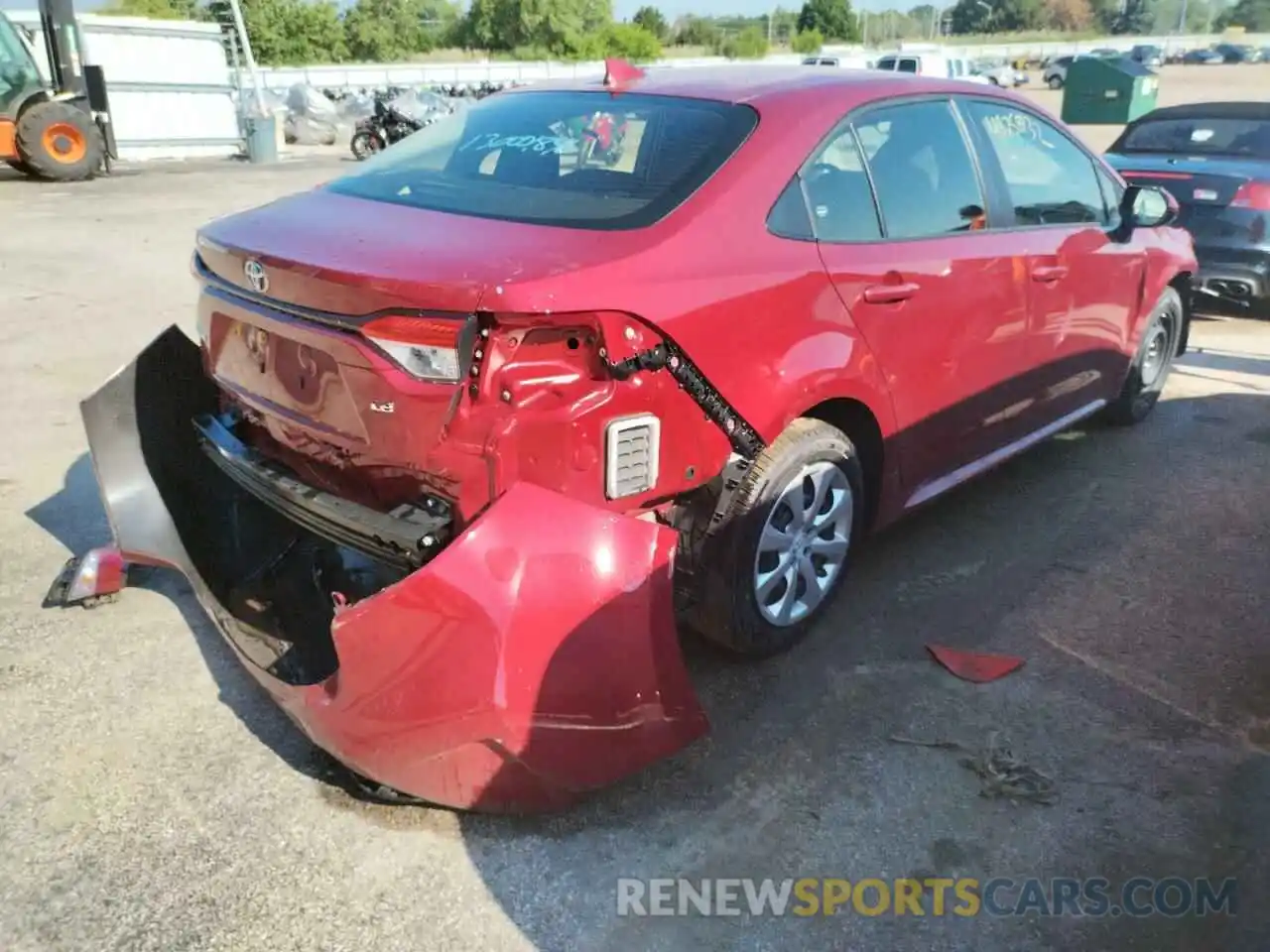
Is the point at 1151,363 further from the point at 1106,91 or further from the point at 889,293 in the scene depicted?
the point at 1106,91

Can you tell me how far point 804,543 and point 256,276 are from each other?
190 centimetres

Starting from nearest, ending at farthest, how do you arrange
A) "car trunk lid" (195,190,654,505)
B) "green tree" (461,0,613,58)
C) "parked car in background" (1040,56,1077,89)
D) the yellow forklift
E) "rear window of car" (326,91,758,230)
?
"car trunk lid" (195,190,654,505)
"rear window of car" (326,91,758,230)
the yellow forklift
"parked car in background" (1040,56,1077,89)
"green tree" (461,0,613,58)

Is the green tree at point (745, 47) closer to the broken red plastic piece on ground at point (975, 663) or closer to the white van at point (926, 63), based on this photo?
the white van at point (926, 63)

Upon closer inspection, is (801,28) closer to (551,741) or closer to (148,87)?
(148,87)

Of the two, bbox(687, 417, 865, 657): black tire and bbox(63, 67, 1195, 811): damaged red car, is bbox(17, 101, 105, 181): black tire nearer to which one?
bbox(63, 67, 1195, 811): damaged red car

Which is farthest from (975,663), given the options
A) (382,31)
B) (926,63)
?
(382,31)

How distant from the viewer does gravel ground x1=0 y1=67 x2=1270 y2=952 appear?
2510mm

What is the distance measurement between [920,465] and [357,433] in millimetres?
2148

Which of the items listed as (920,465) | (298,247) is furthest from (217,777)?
(920,465)

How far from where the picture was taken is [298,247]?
2957 mm

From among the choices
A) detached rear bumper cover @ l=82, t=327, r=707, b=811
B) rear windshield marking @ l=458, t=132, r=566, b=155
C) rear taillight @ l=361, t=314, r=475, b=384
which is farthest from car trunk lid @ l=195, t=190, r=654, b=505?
rear windshield marking @ l=458, t=132, r=566, b=155

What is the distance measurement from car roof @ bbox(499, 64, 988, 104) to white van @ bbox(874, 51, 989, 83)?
23.8m

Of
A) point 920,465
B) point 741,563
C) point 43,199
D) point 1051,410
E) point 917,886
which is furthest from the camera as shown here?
point 43,199

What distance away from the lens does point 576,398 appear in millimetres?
2664
